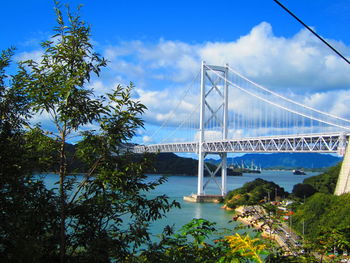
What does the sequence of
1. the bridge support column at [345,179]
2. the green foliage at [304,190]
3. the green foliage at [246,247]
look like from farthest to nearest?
the green foliage at [304,190], the bridge support column at [345,179], the green foliage at [246,247]

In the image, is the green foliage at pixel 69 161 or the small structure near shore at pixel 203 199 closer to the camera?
the green foliage at pixel 69 161

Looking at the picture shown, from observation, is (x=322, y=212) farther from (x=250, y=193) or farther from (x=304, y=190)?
(x=304, y=190)

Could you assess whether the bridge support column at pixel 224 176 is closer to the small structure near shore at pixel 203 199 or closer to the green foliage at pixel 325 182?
the small structure near shore at pixel 203 199

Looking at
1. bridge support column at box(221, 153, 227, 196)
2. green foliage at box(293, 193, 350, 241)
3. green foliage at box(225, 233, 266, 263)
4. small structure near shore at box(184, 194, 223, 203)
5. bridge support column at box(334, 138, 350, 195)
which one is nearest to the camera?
green foliage at box(225, 233, 266, 263)

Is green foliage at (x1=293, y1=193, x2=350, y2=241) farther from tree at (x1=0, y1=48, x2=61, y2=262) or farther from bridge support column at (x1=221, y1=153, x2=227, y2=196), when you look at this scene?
bridge support column at (x1=221, y1=153, x2=227, y2=196)

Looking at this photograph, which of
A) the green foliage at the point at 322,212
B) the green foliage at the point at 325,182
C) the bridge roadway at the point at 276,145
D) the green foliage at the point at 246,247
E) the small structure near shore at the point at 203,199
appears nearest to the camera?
the green foliage at the point at 246,247

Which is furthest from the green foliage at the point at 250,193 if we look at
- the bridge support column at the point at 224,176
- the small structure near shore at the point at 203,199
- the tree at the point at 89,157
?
the tree at the point at 89,157

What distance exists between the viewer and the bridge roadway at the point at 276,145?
2419cm

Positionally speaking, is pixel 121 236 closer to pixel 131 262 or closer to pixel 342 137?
pixel 131 262

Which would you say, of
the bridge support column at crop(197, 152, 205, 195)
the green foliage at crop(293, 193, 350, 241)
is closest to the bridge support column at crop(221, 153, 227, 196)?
the bridge support column at crop(197, 152, 205, 195)

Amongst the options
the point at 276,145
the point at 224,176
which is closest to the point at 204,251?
the point at 276,145

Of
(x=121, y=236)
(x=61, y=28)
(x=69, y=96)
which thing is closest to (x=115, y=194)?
(x=121, y=236)

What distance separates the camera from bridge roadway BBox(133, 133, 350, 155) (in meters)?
24.2

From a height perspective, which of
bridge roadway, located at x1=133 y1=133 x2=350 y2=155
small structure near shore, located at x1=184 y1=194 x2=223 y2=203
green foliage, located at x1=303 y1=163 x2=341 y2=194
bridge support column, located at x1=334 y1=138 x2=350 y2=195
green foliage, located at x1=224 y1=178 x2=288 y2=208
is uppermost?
bridge roadway, located at x1=133 y1=133 x2=350 y2=155
